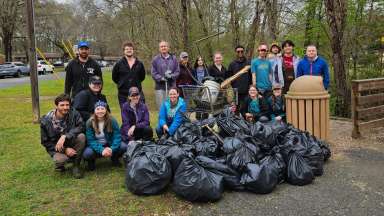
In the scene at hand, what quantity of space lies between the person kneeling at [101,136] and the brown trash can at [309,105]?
2848 millimetres

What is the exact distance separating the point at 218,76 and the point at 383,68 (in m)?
5.03

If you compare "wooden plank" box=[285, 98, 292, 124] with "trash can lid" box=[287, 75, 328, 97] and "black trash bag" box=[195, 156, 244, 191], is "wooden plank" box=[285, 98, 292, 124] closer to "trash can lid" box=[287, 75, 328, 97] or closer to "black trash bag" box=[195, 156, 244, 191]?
"trash can lid" box=[287, 75, 328, 97]

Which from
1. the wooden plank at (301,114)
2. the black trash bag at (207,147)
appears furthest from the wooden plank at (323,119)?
the black trash bag at (207,147)

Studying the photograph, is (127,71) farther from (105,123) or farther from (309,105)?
(309,105)

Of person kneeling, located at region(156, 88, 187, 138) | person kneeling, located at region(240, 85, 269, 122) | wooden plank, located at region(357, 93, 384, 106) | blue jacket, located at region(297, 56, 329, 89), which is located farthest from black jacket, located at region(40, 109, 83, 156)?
wooden plank, located at region(357, 93, 384, 106)

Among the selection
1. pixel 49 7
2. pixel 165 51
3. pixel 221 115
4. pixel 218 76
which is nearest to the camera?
pixel 221 115

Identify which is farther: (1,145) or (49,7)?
(49,7)

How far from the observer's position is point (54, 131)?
517 cm

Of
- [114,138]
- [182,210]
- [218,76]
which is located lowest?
[182,210]

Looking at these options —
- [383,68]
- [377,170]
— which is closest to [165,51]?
[377,170]

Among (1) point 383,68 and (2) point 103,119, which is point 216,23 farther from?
(2) point 103,119

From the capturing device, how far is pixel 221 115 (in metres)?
6.25

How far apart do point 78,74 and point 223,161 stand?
9.20 feet

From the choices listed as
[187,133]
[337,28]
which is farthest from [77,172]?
[337,28]
